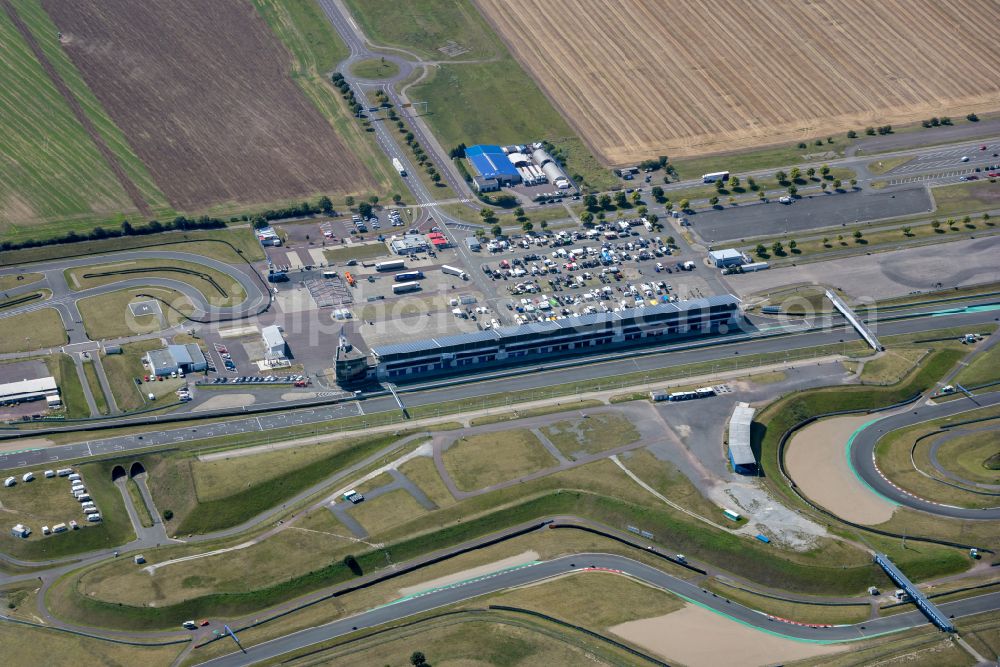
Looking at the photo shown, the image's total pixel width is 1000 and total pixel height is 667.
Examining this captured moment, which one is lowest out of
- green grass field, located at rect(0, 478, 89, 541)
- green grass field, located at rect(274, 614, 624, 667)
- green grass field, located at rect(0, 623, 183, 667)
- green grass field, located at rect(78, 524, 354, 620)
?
green grass field, located at rect(274, 614, 624, 667)

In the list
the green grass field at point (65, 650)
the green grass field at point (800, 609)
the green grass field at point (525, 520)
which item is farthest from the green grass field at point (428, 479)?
the green grass field at point (65, 650)

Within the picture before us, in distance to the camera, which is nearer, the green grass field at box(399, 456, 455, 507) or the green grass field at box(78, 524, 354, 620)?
the green grass field at box(78, 524, 354, 620)

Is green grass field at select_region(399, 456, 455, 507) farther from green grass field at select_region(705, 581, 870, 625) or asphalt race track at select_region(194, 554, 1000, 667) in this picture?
green grass field at select_region(705, 581, 870, 625)

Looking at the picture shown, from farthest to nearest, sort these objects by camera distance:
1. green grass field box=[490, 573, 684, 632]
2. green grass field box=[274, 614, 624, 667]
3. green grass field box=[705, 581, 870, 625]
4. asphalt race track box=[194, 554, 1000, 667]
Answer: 1. green grass field box=[705, 581, 870, 625]
2. green grass field box=[490, 573, 684, 632]
3. asphalt race track box=[194, 554, 1000, 667]
4. green grass field box=[274, 614, 624, 667]

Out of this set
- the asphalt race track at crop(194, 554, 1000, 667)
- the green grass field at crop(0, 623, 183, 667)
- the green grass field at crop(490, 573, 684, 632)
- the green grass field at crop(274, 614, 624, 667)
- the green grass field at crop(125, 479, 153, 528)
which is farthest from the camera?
the green grass field at crop(125, 479, 153, 528)

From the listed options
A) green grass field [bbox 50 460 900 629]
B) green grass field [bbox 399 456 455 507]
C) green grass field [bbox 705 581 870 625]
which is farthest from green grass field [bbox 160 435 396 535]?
green grass field [bbox 705 581 870 625]

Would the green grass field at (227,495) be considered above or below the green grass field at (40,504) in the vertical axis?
below

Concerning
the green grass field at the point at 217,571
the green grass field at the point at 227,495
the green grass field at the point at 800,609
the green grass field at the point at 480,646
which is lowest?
the green grass field at the point at 800,609

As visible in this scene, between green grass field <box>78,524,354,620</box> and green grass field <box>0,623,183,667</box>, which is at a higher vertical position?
green grass field <box>78,524,354,620</box>

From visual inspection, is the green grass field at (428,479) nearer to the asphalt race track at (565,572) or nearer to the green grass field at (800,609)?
the asphalt race track at (565,572)

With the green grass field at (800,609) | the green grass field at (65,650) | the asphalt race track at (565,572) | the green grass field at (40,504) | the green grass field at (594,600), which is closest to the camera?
the green grass field at (65,650)
